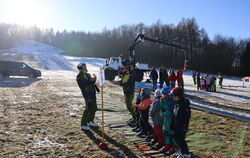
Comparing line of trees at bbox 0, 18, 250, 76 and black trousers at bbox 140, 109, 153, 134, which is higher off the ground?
line of trees at bbox 0, 18, 250, 76

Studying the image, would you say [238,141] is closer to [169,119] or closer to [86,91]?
[169,119]

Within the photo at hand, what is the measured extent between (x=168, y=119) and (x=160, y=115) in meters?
0.21

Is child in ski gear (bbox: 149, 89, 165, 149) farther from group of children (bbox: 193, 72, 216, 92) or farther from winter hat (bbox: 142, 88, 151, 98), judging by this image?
group of children (bbox: 193, 72, 216, 92)

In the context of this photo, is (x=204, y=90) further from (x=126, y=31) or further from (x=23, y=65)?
(x=126, y=31)

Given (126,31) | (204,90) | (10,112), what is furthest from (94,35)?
(10,112)

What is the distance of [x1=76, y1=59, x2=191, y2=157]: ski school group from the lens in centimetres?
485

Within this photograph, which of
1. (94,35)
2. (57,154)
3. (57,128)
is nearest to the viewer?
(57,154)

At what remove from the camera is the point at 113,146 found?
18.8ft

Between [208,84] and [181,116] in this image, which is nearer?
[181,116]

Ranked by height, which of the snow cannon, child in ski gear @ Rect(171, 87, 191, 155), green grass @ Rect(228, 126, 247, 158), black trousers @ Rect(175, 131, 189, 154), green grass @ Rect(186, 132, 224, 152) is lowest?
green grass @ Rect(228, 126, 247, 158)

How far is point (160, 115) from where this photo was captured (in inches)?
215

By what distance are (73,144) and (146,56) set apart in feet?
240

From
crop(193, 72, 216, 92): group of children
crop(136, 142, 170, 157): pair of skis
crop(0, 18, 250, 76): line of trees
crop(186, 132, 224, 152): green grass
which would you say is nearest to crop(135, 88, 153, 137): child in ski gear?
crop(136, 142, 170, 157): pair of skis

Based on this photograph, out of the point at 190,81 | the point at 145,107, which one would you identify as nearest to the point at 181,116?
the point at 145,107
